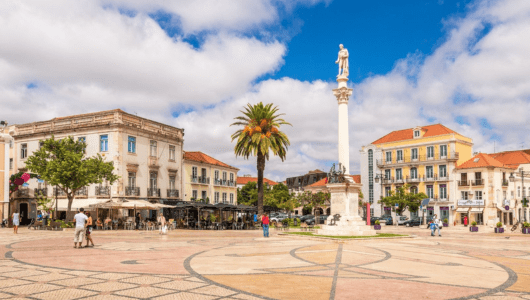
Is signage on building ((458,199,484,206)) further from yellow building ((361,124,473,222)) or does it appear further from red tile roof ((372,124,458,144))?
red tile roof ((372,124,458,144))

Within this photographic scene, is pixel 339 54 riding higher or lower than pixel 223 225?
higher

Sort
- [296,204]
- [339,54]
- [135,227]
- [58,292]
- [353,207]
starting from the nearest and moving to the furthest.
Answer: [58,292], [353,207], [339,54], [135,227], [296,204]

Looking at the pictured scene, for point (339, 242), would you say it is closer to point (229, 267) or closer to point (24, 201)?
point (229, 267)

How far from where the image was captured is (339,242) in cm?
2373

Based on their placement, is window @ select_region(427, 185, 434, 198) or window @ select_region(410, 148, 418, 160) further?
window @ select_region(410, 148, 418, 160)

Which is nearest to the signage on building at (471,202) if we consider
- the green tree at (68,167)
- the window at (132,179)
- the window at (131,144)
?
the window at (132,179)

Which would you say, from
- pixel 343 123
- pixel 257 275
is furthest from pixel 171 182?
pixel 257 275

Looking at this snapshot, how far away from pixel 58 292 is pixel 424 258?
12.4 metres

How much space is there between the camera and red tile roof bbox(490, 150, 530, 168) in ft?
228

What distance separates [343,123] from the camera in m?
30.0

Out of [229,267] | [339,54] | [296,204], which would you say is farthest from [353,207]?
[296,204]

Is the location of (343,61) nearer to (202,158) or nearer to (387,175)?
(202,158)

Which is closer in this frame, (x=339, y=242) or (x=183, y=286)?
(x=183, y=286)

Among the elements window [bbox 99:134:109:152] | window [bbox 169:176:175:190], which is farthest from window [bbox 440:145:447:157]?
window [bbox 99:134:109:152]
